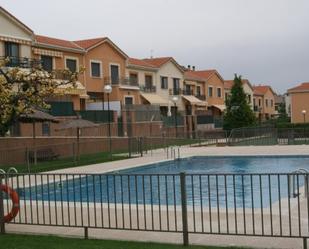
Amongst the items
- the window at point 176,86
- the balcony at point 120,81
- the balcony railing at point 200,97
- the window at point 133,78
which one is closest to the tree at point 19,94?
the balcony at point 120,81

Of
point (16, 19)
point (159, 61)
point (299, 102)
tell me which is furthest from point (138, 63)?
point (16, 19)

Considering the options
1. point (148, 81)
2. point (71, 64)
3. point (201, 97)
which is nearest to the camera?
point (71, 64)

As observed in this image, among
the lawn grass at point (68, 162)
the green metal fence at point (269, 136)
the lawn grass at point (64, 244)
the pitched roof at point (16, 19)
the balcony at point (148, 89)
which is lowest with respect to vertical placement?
the lawn grass at point (64, 244)

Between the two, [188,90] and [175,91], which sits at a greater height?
[188,90]

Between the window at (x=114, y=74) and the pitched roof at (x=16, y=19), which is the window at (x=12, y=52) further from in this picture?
the window at (x=114, y=74)

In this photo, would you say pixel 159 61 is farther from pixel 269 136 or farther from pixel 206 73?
pixel 269 136

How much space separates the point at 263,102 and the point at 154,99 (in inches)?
1647

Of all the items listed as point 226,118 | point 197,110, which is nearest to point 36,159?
point 226,118

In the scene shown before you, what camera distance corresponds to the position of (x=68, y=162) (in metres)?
24.8

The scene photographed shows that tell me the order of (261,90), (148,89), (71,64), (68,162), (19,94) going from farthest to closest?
1. (261,90)
2. (148,89)
3. (71,64)
4. (68,162)
5. (19,94)

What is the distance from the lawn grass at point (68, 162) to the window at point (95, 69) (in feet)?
56.3

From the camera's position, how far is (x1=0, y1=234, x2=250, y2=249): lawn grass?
759 cm

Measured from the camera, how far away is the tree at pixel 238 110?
51656 millimetres

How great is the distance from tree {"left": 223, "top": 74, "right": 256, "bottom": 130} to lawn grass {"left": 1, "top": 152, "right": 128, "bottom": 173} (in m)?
24.4
